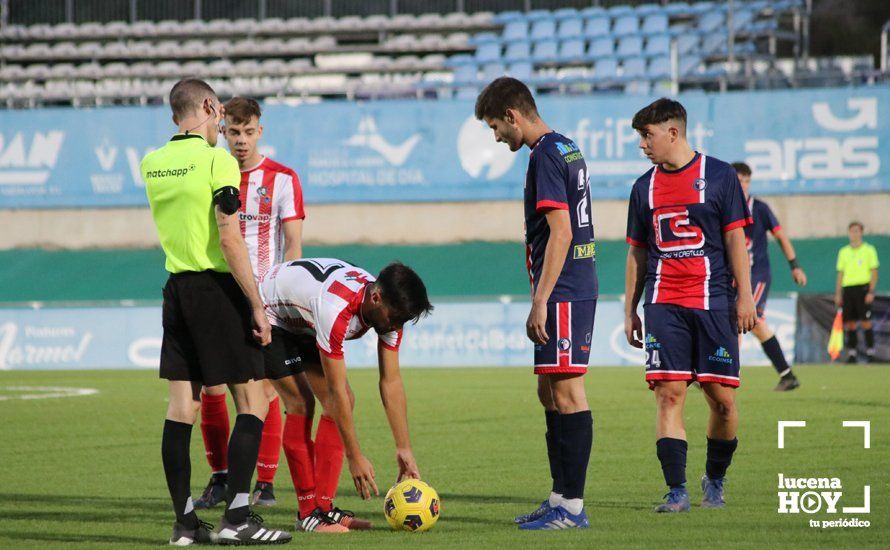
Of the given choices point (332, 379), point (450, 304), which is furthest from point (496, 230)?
point (332, 379)

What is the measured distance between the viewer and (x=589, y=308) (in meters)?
6.29

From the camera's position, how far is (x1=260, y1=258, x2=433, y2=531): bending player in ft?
19.0

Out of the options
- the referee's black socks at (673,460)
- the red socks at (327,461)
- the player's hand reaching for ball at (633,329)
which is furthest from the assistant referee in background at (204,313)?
the player's hand reaching for ball at (633,329)

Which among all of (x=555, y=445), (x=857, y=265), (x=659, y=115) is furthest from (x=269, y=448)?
(x=857, y=265)

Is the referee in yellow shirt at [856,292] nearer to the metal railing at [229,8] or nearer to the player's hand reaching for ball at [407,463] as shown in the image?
the metal railing at [229,8]

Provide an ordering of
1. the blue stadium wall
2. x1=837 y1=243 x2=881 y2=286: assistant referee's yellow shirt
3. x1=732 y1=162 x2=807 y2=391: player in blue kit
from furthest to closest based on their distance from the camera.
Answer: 1. the blue stadium wall
2. x1=837 y1=243 x2=881 y2=286: assistant referee's yellow shirt
3. x1=732 y1=162 x2=807 y2=391: player in blue kit

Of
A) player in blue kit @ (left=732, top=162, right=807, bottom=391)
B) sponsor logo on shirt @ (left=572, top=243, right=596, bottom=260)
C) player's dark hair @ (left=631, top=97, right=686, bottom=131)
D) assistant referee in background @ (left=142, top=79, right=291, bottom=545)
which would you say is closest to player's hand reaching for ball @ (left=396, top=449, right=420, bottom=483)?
assistant referee in background @ (left=142, top=79, right=291, bottom=545)

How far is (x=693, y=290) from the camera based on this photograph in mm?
6797

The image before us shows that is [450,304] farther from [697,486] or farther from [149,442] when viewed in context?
[697,486]

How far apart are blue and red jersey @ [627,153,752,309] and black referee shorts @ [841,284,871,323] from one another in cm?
1472

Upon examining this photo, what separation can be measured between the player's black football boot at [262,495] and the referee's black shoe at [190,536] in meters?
1.34

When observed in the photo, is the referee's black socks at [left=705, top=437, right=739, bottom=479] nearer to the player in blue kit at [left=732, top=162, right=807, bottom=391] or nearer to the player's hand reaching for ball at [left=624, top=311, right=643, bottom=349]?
the player's hand reaching for ball at [left=624, top=311, right=643, bottom=349]

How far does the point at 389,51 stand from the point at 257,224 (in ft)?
76.6

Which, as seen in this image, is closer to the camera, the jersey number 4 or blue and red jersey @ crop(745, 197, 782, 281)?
the jersey number 4
